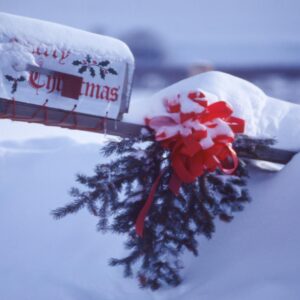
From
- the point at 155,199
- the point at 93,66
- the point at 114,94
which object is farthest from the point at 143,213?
the point at 93,66

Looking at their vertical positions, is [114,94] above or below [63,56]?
below

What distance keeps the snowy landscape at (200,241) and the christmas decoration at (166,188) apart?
10 cm

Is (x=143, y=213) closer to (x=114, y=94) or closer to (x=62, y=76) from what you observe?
(x=114, y=94)

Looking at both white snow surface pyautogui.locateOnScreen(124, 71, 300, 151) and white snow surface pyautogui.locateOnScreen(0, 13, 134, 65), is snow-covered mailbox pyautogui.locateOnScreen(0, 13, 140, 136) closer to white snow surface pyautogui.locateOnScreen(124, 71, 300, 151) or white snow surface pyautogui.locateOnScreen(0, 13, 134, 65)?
white snow surface pyautogui.locateOnScreen(0, 13, 134, 65)

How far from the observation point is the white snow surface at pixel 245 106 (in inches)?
55.4

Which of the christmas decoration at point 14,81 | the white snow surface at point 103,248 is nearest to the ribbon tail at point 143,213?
the white snow surface at point 103,248

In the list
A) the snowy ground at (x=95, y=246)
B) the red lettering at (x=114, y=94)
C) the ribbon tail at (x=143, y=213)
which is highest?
the red lettering at (x=114, y=94)

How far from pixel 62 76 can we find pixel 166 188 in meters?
0.55

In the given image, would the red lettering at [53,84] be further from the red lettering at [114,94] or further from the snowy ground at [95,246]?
the snowy ground at [95,246]

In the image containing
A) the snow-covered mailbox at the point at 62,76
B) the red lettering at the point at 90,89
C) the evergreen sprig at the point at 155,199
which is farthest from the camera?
the evergreen sprig at the point at 155,199

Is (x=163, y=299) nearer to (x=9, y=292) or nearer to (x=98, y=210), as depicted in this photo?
(x=98, y=210)

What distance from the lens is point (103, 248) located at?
88.2 inches

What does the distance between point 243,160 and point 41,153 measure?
2.12m

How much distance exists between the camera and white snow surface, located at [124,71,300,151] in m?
1.41
